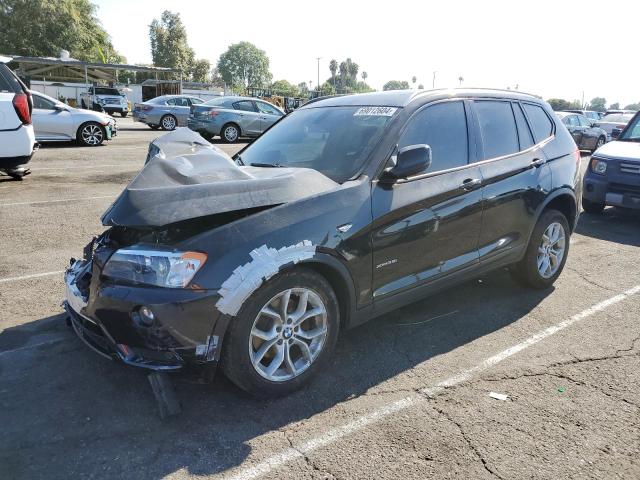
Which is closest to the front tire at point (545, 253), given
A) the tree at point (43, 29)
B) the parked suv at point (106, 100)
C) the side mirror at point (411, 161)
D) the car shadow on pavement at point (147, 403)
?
the car shadow on pavement at point (147, 403)

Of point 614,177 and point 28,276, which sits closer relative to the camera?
point 28,276

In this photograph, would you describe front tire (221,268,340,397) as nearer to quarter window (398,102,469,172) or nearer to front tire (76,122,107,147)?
quarter window (398,102,469,172)

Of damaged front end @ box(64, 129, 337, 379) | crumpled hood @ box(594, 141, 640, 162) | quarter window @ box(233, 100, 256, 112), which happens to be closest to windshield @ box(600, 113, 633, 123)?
quarter window @ box(233, 100, 256, 112)

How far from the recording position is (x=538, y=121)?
4852 mm

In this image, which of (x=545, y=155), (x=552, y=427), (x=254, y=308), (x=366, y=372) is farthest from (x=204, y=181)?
(x=545, y=155)

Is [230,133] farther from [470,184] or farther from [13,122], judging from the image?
[470,184]

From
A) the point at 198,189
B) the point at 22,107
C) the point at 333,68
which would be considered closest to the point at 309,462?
the point at 198,189

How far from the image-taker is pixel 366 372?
11.0 feet

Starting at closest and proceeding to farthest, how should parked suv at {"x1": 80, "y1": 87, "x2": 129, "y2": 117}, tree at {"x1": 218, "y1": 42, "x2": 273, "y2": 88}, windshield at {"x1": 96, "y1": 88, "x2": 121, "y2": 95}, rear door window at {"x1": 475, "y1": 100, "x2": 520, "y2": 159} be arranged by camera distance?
rear door window at {"x1": 475, "y1": 100, "x2": 520, "y2": 159} → parked suv at {"x1": 80, "y1": 87, "x2": 129, "y2": 117} → windshield at {"x1": 96, "y1": 88, "x2": 121, "y2": 95} → tree at {"x1": 218, "y1": 42, "x2": 273, "y2": 88}

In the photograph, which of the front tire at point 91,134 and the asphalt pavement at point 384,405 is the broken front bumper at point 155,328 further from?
the front tire at point 91,134

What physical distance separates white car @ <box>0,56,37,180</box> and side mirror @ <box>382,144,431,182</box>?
7.41 meters

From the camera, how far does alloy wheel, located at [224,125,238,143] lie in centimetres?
1844

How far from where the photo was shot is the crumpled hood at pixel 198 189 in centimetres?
271

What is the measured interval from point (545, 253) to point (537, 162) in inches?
34.7
